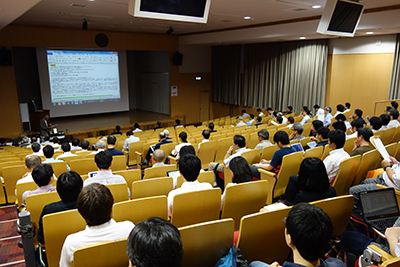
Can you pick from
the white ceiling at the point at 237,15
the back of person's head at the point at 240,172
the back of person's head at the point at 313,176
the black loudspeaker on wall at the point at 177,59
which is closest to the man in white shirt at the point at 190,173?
the back of person's head at the point at 240,172

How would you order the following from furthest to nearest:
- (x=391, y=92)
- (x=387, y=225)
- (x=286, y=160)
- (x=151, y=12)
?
(x=391, y=92), (x=286, y=160), (x=151, y=12), (x=387, y=225)

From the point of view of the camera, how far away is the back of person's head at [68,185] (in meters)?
2.45

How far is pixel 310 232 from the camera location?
62.2 inches

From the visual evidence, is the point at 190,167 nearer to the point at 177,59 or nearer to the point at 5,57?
the point at 5,57

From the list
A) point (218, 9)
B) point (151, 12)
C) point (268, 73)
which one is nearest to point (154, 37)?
point (268, 73)

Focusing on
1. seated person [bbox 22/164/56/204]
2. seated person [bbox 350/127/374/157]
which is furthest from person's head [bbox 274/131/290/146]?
seated person [bbox 22/164/56/204]

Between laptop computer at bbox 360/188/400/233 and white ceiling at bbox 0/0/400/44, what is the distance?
547 centimetres

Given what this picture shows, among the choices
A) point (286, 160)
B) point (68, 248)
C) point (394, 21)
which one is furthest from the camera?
point (394, 21)

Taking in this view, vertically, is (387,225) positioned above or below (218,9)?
below

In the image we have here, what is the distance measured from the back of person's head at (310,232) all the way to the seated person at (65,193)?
1818mm

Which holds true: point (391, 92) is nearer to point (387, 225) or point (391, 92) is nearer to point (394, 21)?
point (394, 21)

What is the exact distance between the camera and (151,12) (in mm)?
3432

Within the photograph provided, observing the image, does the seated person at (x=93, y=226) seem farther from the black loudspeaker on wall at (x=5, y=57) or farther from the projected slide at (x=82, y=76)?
the projected slide at (x=82, y=76)

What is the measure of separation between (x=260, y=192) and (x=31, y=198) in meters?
2.27
